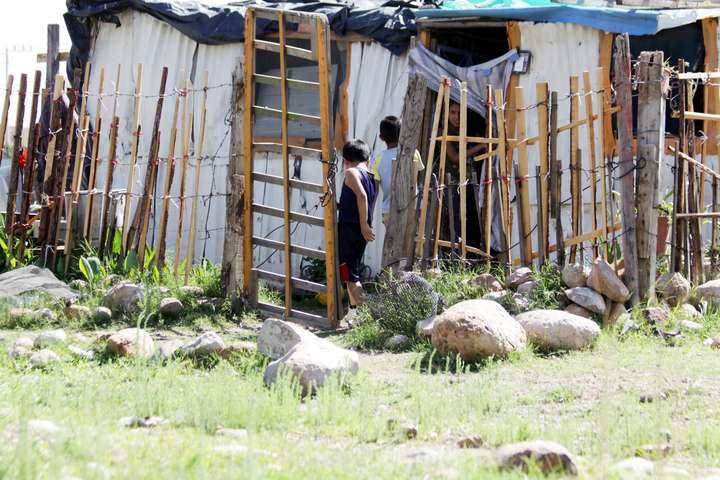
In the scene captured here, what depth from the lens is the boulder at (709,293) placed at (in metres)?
4.92

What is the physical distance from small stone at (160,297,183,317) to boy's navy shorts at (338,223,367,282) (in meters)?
1.42

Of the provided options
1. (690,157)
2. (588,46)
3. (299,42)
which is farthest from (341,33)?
(690,157)

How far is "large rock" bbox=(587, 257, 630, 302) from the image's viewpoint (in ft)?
15.4

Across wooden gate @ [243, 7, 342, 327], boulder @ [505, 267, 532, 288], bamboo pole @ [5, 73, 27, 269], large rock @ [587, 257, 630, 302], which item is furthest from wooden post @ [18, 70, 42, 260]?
large rock @ [587, 257, 630, 302]

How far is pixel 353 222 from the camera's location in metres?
5.58

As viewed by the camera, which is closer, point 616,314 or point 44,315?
point 616,314

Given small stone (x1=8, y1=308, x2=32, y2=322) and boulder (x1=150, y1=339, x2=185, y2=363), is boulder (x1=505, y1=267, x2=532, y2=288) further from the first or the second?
small stone (x1=8, y1=308, x2=32, y2=322)

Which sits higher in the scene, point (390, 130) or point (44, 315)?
point (390, 130)

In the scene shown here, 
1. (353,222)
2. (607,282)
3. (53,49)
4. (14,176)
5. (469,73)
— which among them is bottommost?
(607,282)

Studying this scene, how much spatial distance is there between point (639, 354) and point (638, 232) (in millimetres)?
1154

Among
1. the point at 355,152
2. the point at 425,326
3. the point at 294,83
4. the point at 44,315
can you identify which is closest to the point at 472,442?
the point at 425,326

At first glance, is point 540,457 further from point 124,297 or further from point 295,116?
point 124,297

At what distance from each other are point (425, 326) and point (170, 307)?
2263mm

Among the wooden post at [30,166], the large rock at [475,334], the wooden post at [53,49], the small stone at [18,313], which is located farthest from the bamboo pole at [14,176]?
the large rock at [475,334]
